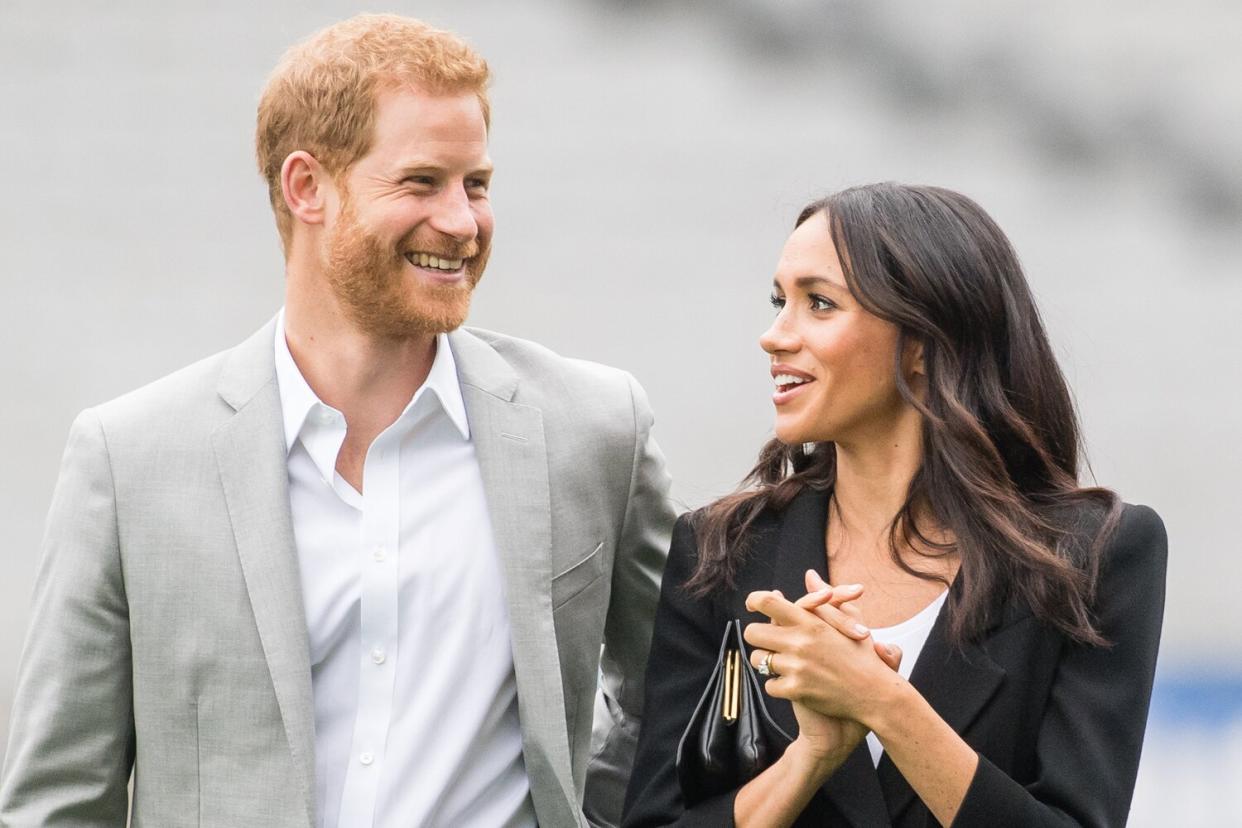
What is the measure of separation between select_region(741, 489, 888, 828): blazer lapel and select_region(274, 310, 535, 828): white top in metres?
0.43

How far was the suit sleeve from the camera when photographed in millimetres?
2730

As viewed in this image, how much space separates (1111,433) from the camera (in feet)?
30.2

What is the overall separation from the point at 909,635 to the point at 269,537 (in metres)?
0.95

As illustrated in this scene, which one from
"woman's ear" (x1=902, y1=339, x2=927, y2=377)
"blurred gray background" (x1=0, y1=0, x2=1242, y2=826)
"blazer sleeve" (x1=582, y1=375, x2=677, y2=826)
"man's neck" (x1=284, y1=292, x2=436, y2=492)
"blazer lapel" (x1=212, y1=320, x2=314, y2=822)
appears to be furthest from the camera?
"blurred gray background" (x1=0, y1=0, x2=1242, y2=826)

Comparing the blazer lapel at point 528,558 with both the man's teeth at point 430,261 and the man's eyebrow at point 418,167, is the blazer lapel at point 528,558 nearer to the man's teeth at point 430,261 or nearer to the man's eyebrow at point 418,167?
the man's teeth at point 430,261

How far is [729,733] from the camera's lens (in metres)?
2.63

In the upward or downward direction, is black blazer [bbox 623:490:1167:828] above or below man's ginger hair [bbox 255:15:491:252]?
below

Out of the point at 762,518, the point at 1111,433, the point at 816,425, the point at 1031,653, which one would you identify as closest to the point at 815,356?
the point at 816,425

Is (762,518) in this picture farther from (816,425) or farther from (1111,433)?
(1111,433)

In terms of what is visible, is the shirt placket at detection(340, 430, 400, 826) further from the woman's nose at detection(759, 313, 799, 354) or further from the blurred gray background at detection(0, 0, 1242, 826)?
the blurred gray background at detection(0, 0, 1242, 826)

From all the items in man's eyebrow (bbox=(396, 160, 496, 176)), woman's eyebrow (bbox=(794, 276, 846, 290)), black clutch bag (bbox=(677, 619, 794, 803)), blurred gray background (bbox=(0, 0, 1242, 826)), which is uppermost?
blurred gray background (bbox=(0, 0, 1242, 826))

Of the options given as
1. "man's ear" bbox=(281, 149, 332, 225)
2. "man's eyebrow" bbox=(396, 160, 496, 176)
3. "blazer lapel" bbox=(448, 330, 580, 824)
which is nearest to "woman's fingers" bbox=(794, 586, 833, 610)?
"blazer lapel" bbox=(448, 330, 580, 824)

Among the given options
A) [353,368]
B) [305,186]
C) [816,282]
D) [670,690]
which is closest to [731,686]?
[670,690]

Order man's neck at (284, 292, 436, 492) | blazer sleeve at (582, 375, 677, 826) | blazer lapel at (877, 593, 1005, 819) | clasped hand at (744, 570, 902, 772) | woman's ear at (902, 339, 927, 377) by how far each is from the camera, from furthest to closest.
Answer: blazer sleeve at (582, 375, 677, 826) < man's neck at (284, 292, 436, 492) < woman's ear at (902, 339, 927, 377) < blazer lapel at (877, 593, 1005, 819) < clasped hand at (744, 570, 902, 772)
